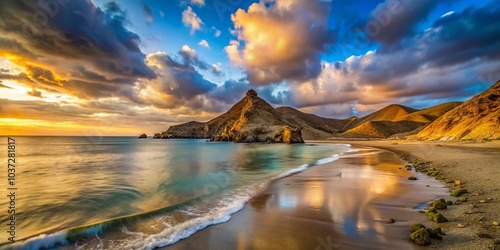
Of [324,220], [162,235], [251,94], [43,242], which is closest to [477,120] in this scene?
[324,220]

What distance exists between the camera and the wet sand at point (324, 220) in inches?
206

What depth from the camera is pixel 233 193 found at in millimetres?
11289

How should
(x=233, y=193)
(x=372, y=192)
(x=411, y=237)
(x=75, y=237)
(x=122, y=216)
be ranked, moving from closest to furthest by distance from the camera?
(x=411, y=237), (x=75, y=237), (x=122, y=216), (x=372, y=192), (x=233, y=193)

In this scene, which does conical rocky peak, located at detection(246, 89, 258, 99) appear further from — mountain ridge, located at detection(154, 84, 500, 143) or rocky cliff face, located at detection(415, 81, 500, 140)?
rocky cliff face, located at detection(415, 81, 500, 140)

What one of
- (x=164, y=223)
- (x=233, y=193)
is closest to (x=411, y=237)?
(x=164, y=223)

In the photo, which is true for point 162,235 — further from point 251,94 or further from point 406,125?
point 406,125

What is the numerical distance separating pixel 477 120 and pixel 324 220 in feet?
235

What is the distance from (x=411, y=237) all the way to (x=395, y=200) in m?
4.14

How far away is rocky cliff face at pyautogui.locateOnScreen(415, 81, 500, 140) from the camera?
4530 cm

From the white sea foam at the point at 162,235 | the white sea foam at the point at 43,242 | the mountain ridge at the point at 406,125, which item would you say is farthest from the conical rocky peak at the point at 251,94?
the white sea foam at the point at 43,242

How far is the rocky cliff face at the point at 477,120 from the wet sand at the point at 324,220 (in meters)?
48.5

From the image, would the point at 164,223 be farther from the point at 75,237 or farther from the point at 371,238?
the point at 371,238

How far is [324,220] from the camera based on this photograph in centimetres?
671

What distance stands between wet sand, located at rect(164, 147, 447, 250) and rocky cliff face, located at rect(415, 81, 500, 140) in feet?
159
